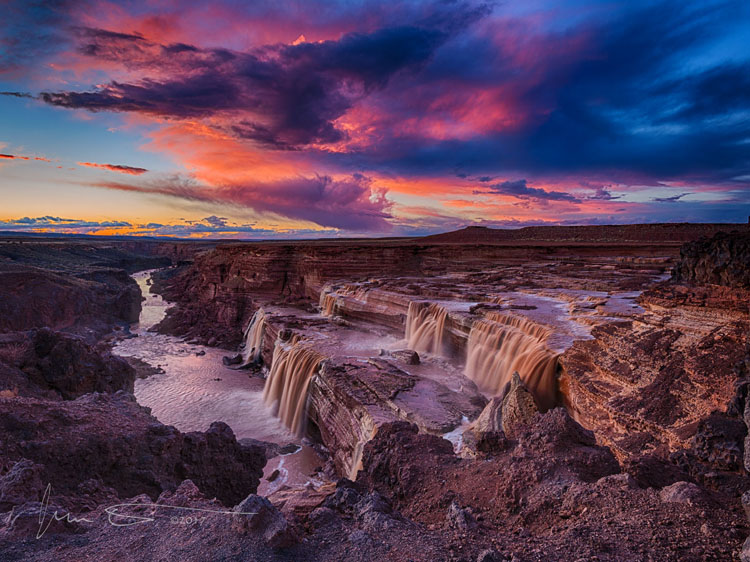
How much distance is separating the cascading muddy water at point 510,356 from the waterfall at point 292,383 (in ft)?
16.5

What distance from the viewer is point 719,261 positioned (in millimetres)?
9023

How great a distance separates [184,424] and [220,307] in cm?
1564

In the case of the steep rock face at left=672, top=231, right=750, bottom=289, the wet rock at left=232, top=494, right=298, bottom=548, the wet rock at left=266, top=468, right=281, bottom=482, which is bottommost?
the wet rock at left=266, top=468, right=281, bottom=482

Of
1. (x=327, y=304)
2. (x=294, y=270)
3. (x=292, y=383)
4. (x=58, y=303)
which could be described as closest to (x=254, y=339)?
(x=327, y=304)

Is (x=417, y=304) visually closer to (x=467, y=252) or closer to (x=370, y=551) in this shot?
(x=370, y=551)

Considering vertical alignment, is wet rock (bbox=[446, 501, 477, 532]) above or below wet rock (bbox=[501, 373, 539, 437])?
above

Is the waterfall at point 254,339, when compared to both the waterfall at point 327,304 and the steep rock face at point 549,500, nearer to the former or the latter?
the waterfall at point 327,304

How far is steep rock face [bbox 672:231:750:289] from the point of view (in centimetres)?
837

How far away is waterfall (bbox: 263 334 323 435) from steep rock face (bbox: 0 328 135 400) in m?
4.97

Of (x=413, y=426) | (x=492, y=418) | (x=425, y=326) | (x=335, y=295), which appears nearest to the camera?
(x=413, y=426)

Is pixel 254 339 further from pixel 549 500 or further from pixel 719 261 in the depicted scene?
pixel 549 500

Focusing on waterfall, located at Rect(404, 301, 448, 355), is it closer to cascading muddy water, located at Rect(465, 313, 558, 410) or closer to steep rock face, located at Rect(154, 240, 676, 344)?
cascading muddy water, located at Rect(465, 313, 558, 410)

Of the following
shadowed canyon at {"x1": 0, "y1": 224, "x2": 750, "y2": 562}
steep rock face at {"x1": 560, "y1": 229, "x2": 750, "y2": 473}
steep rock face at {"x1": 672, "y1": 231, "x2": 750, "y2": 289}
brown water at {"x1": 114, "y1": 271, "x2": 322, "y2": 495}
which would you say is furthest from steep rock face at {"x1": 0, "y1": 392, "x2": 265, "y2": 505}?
steep rock face at {"x1": 672, "y1": 231, "x2": 750, "y2": 289}

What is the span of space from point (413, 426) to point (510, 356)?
242 inches
